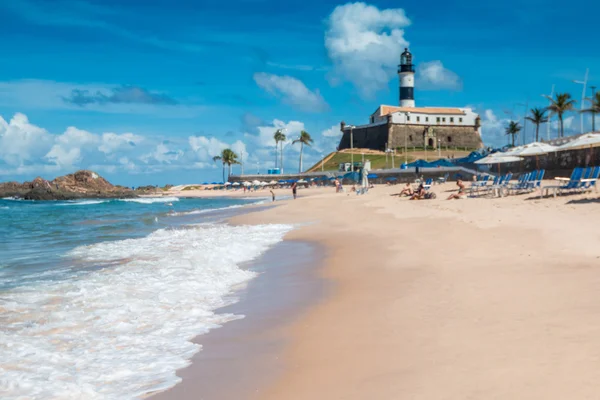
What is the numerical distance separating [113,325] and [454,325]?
3.70 metres

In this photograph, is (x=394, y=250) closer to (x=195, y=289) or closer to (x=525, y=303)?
(x=195, y=289)

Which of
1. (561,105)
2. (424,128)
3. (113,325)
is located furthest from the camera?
(424,128)

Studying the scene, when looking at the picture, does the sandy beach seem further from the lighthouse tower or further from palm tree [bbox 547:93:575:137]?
the lighthouse tower

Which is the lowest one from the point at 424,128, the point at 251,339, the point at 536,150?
the point at 251,339

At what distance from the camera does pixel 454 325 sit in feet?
16.2

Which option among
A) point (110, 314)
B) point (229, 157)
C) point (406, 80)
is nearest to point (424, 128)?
point (406, 80)

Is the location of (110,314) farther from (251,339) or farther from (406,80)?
(406,80)

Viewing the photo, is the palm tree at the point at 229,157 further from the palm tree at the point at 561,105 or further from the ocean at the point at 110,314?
the ocean at the point at 110,314

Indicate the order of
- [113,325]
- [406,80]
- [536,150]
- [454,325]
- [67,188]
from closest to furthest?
[454,325] → [113,325] → [536,150] → [67,188] → [406,80]

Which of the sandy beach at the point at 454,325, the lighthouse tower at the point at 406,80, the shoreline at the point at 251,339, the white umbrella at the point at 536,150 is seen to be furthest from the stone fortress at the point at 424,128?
the shoreline at the point at 251,339

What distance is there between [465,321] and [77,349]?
3.72 m

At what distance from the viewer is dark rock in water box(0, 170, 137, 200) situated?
71.1 metres

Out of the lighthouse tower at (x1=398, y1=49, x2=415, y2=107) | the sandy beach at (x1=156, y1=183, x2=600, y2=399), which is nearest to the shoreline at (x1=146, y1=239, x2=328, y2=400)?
the sandy beach at (x1=156, y1=183, x2=600, y2=399)

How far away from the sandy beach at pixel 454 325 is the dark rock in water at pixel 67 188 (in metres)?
69.9
